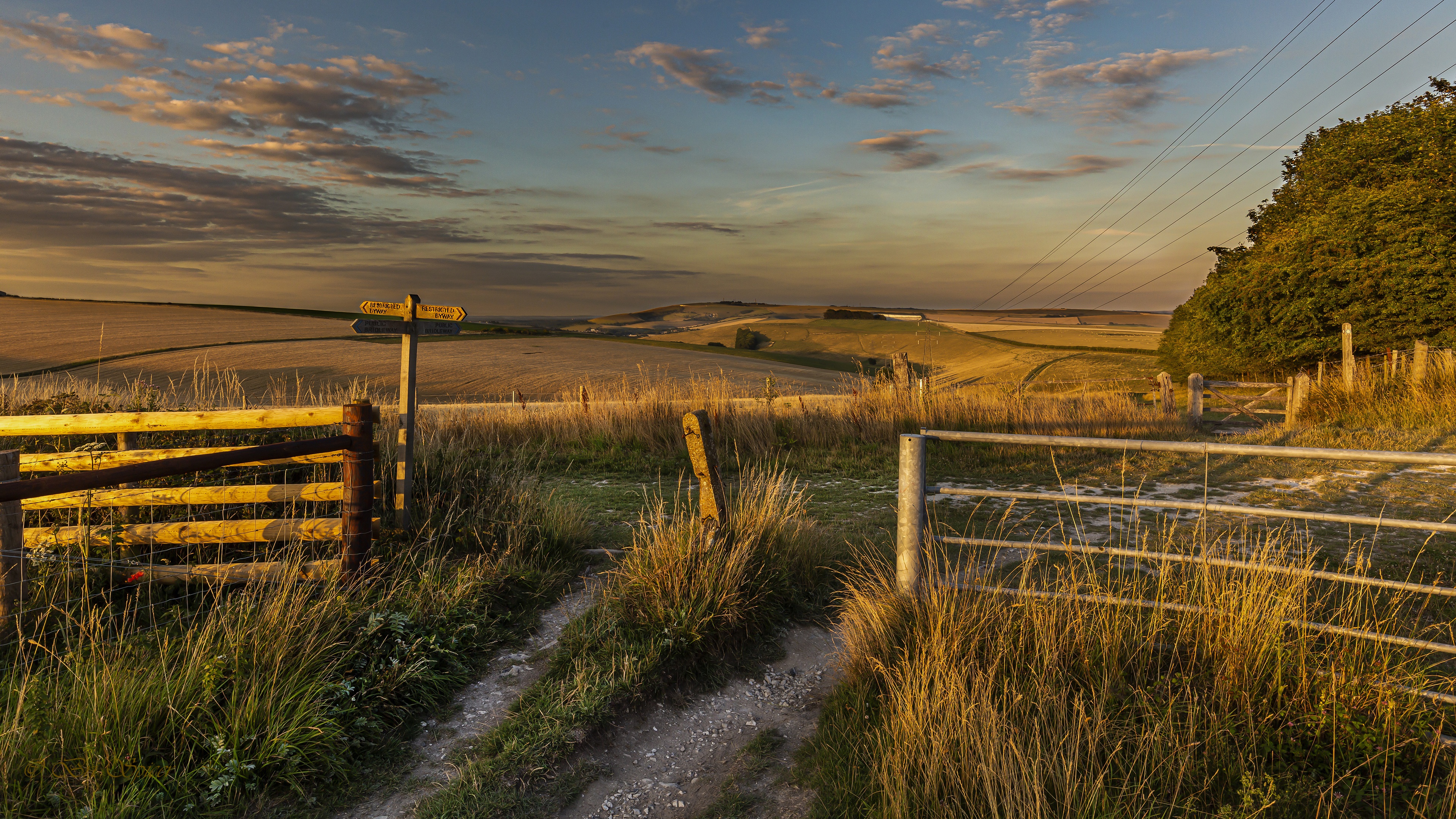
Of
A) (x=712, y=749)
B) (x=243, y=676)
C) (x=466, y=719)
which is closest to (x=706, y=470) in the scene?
(x=712, y=749)

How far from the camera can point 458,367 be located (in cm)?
3853

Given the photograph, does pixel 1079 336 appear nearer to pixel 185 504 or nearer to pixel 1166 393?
pixel 1166 393

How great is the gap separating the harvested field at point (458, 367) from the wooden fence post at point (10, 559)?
73.6 ft

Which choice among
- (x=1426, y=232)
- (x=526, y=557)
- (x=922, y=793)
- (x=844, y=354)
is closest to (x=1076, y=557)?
(x=922, y=793)

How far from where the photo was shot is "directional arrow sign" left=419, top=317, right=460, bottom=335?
23.6ft

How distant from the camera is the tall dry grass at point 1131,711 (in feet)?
10.2

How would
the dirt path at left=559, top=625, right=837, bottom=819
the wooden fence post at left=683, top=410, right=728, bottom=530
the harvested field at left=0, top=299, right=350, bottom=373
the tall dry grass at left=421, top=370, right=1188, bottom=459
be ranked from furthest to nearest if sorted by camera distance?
the harvested field at left=0, top=299, right=350, bottom=373 < the tall dry grass at left=421, top=370, right=1188, bottom=459 < the wooden fence post at left=683, top=410, right=728, bottom=530 < the dirt path at left=559, top=625, right=837, bottom=819

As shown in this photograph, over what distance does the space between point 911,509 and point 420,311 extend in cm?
507

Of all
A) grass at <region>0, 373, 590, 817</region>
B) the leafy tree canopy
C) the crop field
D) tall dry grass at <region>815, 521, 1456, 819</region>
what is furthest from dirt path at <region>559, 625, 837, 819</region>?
the crop field

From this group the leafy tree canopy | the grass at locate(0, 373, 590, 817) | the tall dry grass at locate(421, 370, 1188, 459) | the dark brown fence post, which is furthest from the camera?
the leafy tree canopy

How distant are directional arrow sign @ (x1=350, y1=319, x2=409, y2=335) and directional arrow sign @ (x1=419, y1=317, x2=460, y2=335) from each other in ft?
0.42

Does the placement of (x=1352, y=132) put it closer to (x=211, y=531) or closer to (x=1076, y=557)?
(x=1076, y=557)

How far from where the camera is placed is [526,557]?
20.6ft

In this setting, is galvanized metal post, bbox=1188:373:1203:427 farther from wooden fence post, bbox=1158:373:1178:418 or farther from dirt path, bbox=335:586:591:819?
dirt path, bbox=335:586:591:819
